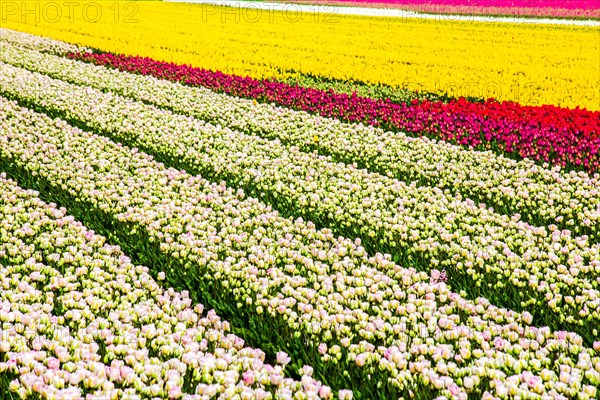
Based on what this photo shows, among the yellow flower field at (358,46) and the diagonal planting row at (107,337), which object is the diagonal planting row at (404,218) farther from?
the yellow flower field at (358,46)

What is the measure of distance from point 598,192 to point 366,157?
3.58 m

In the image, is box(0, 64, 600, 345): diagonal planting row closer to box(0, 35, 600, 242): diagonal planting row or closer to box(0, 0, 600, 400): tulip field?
box(0, 0, 600, 400): tulip field

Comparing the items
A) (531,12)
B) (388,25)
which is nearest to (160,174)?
(388,25)

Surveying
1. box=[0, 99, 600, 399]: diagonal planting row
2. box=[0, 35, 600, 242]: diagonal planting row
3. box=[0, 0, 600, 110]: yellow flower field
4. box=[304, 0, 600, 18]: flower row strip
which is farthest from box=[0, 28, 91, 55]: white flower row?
box=[304, 0, 600, 18]: flower row strip

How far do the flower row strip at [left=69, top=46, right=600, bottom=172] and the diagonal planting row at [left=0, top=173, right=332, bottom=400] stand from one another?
7.05m

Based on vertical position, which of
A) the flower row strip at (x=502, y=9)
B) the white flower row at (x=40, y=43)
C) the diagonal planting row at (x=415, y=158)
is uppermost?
the diagonal planting row at (x=415, y=158)

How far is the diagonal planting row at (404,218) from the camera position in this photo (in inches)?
225

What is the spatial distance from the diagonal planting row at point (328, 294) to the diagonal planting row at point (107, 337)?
1.44 feet

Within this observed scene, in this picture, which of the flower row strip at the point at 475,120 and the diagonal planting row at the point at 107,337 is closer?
the diagonal planting row at the point at 107,337

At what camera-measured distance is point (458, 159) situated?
1031 centimetres

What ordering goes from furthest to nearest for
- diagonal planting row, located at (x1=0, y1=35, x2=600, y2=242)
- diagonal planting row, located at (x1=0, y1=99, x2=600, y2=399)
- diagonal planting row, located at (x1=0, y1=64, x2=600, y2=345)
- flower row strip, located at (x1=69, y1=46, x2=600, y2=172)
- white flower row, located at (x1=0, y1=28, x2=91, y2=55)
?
white flower row, located at (x1=0, y1=28, x2=91, y2=55)
flower row strip, located at (x1=69, y1=46, x2=600, y2=172)
diagonal planting row, located at (x1=0, y1=35, x2=600, y2=242)
diagonal planting row, located at (x1=0, y1=64, x2=600, y2=345)
diagonal planting row, located at (x1=0, y1=99, x2=600, y2=399)

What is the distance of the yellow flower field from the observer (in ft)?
58.9

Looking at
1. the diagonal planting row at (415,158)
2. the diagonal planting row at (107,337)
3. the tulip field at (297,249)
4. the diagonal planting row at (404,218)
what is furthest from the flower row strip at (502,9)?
the diagonal planting row at (107,337)

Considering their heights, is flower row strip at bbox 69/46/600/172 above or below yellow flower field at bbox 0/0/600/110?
above
